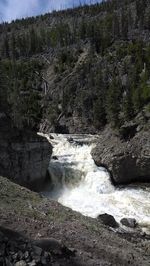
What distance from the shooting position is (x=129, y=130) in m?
52.3

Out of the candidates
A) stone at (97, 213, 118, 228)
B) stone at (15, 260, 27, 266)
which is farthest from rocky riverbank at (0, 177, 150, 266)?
stone at (97, 213, 118, 228)

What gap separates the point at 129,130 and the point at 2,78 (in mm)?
16620

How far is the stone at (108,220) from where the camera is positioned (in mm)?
35656

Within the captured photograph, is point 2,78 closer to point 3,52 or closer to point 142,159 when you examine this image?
point 142,159

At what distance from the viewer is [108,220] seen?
36.2m

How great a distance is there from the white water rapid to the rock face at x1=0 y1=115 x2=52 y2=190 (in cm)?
246

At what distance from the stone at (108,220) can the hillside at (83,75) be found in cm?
1479

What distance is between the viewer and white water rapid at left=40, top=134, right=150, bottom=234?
4034 centimetres

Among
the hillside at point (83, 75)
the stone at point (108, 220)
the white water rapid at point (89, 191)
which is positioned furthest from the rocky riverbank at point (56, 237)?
the hillside at point (83, 75)

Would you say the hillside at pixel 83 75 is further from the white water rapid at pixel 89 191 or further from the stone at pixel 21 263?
the stone at pixel 21 263

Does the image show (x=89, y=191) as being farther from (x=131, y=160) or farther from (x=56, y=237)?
(x=56, y=237)

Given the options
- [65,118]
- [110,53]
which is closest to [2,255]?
[65,118]

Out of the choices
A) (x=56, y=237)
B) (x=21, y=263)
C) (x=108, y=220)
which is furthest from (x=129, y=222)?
(x=21, y=263)

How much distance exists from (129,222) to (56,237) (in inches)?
605
